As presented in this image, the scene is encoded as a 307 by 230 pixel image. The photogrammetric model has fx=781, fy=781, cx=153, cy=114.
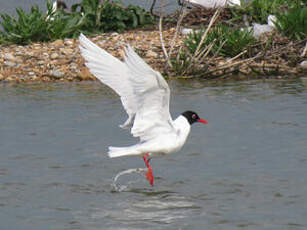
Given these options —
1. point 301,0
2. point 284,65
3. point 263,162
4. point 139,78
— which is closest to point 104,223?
point 139,78

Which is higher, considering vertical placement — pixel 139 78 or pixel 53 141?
pixel 139 78

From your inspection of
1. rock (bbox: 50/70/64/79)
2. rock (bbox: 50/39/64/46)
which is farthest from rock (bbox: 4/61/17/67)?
rock (bbox: 50/39/64/46)

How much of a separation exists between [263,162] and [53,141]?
11.3ft

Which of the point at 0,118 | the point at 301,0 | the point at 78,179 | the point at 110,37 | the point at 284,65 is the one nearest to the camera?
the point at 78,179

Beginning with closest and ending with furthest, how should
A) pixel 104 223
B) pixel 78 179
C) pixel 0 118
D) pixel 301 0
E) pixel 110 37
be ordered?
pixel 104 223 < pixel 78 179 < pixel 0 118 < pixel 110 37 < pixel 301 0

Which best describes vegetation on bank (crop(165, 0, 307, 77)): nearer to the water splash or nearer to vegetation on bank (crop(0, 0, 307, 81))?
vegetation on bank (crop(0, 0, 307, 81))

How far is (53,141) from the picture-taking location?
39.2 ft

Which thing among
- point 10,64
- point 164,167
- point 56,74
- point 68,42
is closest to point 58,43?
point 68,42

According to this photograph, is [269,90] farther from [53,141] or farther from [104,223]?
[104,223]

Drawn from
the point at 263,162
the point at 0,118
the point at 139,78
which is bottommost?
the point at 0,118

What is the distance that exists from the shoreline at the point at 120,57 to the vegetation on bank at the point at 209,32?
0.03 metres

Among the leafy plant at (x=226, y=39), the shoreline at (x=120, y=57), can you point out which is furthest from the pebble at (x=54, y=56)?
the leafy plant at (x=226, y=39)

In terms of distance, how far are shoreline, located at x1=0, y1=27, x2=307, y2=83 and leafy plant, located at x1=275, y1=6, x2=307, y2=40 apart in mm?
267

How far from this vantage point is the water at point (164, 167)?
8133 millimetres
